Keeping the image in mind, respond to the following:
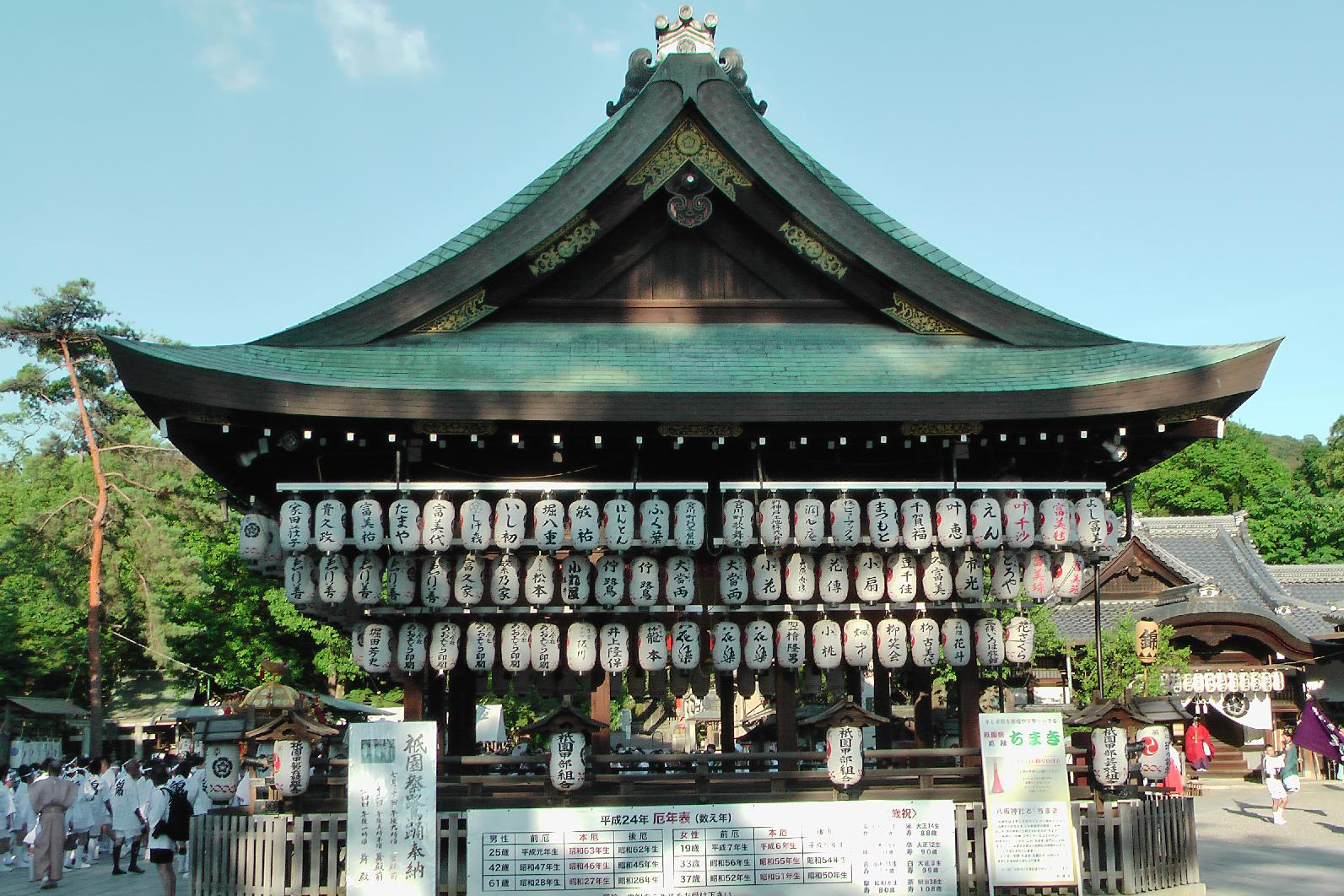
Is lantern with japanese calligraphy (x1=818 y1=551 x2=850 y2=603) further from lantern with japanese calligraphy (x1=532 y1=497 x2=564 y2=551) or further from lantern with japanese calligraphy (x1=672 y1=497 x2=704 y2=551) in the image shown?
lantern with japanese calligraphy (x1=532 y1=497 x2=564 y2=551)

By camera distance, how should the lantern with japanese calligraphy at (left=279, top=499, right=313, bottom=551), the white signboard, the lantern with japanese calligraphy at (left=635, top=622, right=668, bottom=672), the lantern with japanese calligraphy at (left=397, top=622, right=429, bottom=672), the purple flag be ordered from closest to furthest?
the white signboard
the lantern with japanese calligraphy at (left=279, top=499, right=313, bottom=551)
the lantern with japanese calligraphy at (left=397, top=622, right=429, bottom=672)
the lantern with japanese calligraphy at (left=635, top=622, right=668, bottom=672)
the purple flag

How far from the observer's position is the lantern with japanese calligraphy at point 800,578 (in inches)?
482

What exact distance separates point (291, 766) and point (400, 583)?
216cm

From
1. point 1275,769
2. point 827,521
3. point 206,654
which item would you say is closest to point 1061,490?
point 827,521

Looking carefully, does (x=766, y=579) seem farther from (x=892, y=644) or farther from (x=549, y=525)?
(x=549, y=525)

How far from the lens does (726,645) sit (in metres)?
12.3

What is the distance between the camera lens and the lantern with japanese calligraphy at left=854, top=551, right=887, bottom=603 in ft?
40.5

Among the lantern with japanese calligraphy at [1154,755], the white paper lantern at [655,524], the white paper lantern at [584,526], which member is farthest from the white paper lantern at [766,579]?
the lantern with japanese calligraphy at [1154,755]

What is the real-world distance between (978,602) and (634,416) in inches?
177

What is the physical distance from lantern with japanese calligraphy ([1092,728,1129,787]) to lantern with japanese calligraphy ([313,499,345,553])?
858cm

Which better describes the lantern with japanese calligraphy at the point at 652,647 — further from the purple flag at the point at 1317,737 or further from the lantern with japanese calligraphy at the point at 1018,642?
the purple flag at the point at 1317,737

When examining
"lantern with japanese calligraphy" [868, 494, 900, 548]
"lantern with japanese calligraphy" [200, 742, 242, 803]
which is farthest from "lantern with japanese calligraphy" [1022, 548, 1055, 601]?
"lantern with japanese calligraphy" [200, 742, 242, 803]

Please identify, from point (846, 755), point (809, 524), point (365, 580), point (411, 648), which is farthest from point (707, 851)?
point (365, 580)

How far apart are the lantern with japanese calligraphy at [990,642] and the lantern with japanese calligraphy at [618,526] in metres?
4.17
